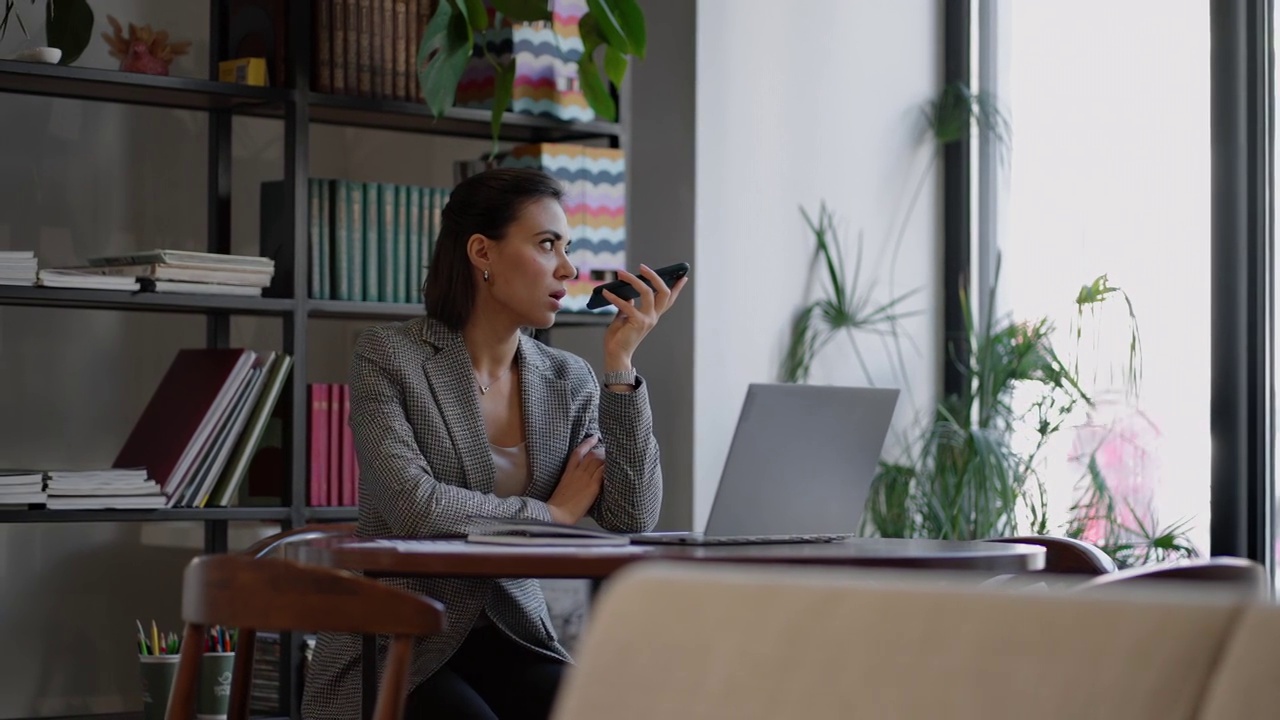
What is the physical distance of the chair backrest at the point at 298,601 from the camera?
140cm

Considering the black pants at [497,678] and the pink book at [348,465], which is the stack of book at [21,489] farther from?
the black pants at [497,678]

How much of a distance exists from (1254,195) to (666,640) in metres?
2.90

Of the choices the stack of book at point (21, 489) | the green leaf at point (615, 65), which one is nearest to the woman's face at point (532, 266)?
the green leaf at point (615, 65)

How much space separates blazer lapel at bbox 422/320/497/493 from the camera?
7.70ft

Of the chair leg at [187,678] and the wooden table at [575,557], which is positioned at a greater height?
the wooden table at [575,557]

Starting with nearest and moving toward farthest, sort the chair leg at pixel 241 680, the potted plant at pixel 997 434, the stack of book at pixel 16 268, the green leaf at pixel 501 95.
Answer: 1. the chair leg at pixel 241 680
2. the stack of book at pixel 16 268
3. the green leaf at pixel 501 95
4. the potted plant at pixel 997 434

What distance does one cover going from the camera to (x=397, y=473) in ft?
7.21

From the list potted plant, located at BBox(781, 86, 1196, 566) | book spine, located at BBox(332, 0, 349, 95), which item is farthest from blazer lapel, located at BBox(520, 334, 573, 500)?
potted plant, located at BBox(781, 86, 1196, 566)

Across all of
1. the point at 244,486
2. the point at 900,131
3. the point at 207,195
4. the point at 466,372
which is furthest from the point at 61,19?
the point at 900,131

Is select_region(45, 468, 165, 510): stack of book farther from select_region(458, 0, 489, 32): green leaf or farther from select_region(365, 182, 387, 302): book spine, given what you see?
select_region(458, 0, 489, 32): green leaf

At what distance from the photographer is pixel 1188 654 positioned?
83 cm

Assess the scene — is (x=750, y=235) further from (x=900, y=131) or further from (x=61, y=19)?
(x=61, y=19)

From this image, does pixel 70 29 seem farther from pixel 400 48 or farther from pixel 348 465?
pixel 348 465

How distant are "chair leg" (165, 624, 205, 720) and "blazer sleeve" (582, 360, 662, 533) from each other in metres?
0.92
